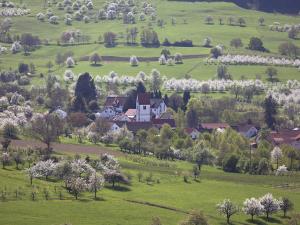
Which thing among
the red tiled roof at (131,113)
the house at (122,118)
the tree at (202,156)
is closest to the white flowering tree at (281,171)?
the tree at (202,156)

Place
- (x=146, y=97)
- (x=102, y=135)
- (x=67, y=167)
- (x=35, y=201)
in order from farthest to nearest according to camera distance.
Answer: (x=146, y=97) → (x=102, y=135) → (x=67, y=167) → (x=35, y=201)

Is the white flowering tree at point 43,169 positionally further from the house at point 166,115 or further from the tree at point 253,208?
the house at point 166,115

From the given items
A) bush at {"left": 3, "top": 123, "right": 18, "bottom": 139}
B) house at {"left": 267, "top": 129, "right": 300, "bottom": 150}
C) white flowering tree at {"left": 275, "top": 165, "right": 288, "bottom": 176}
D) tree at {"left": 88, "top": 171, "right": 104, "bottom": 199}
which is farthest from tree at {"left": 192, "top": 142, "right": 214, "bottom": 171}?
tree at {"left": 88, "top": 171, "right": 104, "bottom": 199}

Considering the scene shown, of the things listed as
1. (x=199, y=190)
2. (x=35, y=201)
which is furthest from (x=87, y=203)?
(x=199, y=190)

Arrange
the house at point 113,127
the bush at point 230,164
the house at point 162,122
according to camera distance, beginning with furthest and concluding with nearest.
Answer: the house at point 162,122 → the house at point 113,127 → the bush at point 230,164

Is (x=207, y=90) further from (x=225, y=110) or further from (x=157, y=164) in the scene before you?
(x=157, y=164)

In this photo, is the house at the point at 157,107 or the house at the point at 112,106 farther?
the house at the point at 112,106
